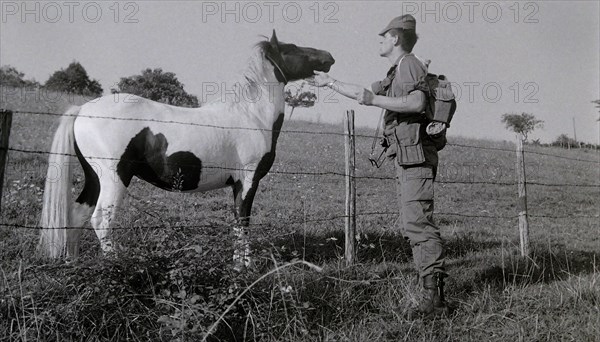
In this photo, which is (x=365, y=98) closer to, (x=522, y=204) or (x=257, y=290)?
(x=257, y=290)

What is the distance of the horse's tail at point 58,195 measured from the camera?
4.50 meters

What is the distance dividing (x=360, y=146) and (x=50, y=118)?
10.4 m

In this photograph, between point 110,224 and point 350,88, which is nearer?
point 350,88

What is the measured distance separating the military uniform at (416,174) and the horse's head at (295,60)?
184 cm

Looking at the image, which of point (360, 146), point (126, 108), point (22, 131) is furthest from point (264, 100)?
point (360, 146)

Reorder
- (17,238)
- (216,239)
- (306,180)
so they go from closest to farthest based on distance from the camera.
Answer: (216,239), (17,238), (306,180)

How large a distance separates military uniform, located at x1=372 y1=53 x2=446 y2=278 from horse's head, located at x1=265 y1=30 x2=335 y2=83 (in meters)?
1.84

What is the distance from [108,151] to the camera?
474 cm

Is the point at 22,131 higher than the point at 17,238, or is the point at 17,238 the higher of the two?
the point at 22,131

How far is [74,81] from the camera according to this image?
3023 centimetres

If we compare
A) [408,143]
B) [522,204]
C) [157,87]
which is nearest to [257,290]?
[408,143]

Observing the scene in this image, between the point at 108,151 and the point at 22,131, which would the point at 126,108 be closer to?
the point at 108,151

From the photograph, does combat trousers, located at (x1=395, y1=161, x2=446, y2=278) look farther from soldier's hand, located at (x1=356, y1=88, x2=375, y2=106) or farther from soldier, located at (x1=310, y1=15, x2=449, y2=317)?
soldier's hand, located at (x1=356, y1=88, x2=375, y2=106)

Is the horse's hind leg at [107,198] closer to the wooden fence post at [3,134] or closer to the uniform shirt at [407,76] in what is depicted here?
the wooden fence post at [3,134]
